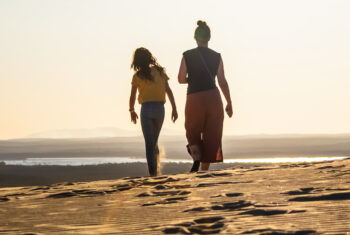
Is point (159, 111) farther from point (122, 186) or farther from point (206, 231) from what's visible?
point (206, 231)

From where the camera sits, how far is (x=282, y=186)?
584cm

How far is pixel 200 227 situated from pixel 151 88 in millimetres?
4950

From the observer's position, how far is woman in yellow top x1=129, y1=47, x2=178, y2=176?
8.83 metres

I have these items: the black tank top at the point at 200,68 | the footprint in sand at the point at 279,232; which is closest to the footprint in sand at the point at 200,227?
the footprint in sand at the point at 279,232

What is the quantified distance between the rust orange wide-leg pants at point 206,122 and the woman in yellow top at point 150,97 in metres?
0.27

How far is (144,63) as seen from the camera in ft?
29.5

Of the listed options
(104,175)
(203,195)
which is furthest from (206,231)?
(104,175)

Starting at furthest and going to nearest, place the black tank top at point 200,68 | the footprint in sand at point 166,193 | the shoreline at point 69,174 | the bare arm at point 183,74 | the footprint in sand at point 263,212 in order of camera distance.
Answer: the shoreline at point 69,174 → the bare arm at point 183,74 → the black tank top at point 200,68 → the footprint in sand at point 166,193 → the footprint in sand at point 263,212

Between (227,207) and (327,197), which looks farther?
(327,197)

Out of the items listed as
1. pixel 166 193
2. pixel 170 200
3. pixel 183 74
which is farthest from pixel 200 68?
pixel 170 200

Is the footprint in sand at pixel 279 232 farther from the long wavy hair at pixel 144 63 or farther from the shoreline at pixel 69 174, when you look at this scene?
the shoreline at pixel 69 174

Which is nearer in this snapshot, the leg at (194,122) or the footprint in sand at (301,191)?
the footprint in sand at (301,191)

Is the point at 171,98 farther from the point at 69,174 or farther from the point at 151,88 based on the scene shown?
the point at 69,174

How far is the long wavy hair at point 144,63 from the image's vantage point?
8.96m
